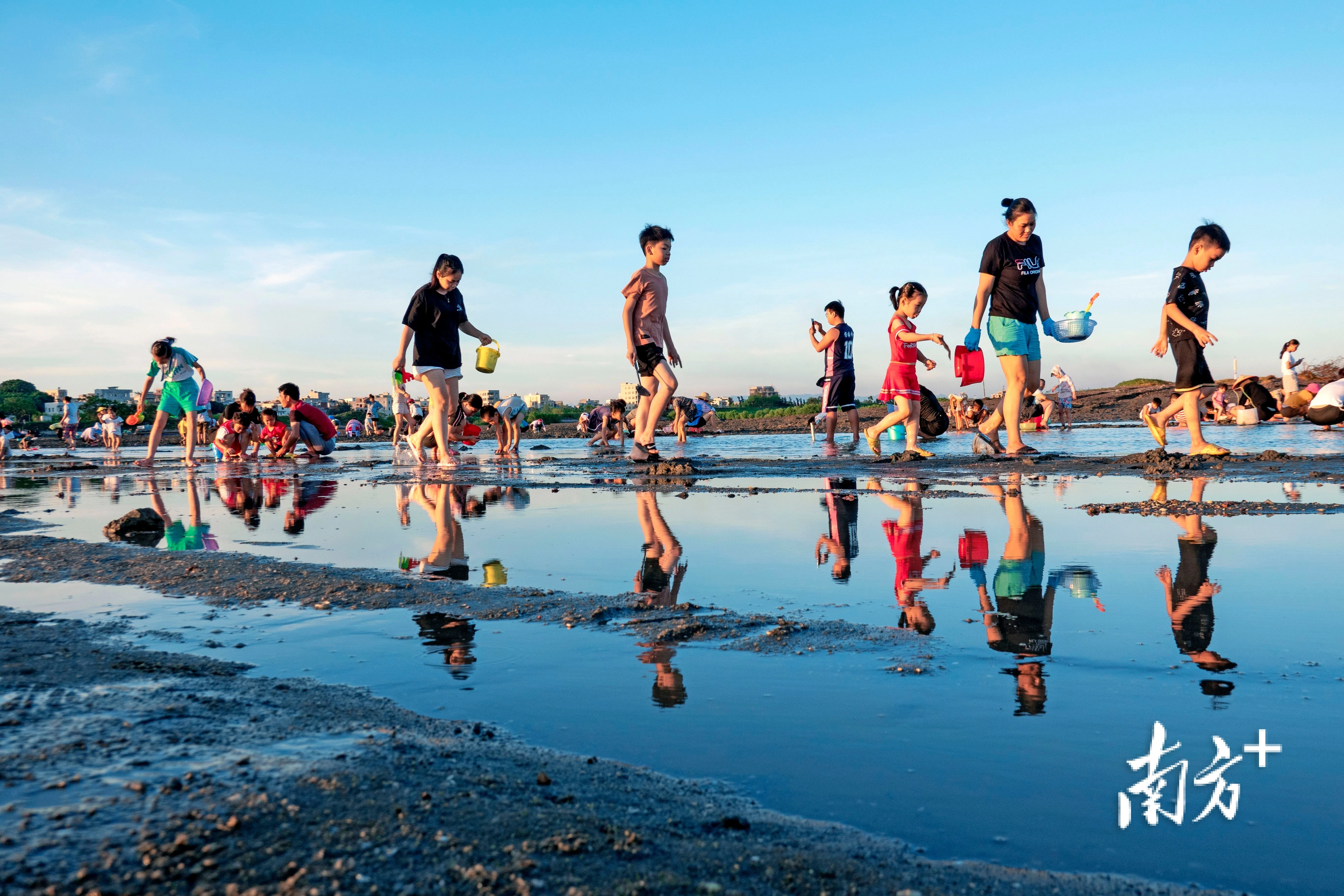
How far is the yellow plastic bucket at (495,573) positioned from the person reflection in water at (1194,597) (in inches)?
94.0

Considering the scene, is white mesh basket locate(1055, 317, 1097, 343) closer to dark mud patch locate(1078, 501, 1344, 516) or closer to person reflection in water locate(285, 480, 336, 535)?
dark mud patch locate(1078, 501, 1344, 516)

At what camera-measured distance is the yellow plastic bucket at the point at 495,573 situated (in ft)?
12.4

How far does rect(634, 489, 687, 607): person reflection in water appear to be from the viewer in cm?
336

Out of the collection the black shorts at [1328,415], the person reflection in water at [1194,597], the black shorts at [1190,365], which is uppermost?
the black shorts at [1190,365]

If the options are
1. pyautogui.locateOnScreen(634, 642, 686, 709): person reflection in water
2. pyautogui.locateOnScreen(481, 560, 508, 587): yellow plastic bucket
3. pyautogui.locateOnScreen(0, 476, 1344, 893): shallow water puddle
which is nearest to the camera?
pyautogui.locateOnScreen(0, 476, 1344, 893): shallow water puddle

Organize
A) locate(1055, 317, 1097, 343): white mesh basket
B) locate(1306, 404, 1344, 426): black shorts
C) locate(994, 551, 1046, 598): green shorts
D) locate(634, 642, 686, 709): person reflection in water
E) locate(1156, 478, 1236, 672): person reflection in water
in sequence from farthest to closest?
locate(1306, 404, 1344, 426): black shorts
locate(1055, 317, 1097, 343): white mesh basket
locate(994, 551, 1046, 598): green shorts
locate(1156, 478, 1236, 672): person reflection in water
locate(634, 642, 686, 709): person reflection in water

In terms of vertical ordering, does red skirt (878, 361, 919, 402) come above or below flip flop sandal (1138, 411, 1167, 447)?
above

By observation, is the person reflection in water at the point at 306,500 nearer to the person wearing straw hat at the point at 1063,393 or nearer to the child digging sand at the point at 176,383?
the child digging sand at the point at 176,383

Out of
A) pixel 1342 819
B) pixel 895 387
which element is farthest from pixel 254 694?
pixel 895 387

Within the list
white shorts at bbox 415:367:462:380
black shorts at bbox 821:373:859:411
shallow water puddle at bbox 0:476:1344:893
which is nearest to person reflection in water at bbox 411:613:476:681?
shallow water puddle at bbox 0:476:1344:893

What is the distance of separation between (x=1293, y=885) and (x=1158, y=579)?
231 centimetres

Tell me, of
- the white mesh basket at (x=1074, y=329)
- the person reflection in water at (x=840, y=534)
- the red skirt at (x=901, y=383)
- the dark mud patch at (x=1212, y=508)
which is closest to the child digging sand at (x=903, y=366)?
the red skirt at (x=901, y=383)

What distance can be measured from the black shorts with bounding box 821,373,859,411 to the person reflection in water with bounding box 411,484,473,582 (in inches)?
294

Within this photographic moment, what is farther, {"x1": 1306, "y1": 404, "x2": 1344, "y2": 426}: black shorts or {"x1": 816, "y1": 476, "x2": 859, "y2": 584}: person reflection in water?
{"x1": 1306, "y1": 404, "x2": 1344, "y2": 426}: black shorts
